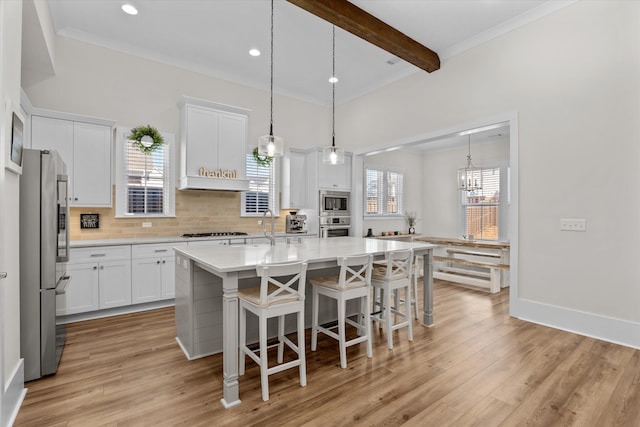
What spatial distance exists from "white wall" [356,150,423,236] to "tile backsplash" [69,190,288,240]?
2.69 metres

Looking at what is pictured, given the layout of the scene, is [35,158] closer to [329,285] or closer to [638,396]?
[329,285]

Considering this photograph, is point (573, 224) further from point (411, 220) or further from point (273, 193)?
point (411, 220)

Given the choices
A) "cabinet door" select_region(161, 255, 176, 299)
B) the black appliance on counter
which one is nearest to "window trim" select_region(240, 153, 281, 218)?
A: the black appliance on counter

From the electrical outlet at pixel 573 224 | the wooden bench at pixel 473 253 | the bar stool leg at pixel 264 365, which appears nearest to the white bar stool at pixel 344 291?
the bar stool leg at pixel 264 365

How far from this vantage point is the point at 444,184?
26.0 ft

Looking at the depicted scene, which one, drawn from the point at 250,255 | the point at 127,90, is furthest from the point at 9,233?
the point at 127,90

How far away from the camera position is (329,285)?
2.80m

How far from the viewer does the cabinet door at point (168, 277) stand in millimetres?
4203

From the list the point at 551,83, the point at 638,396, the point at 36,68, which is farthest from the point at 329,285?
the point at 36,68

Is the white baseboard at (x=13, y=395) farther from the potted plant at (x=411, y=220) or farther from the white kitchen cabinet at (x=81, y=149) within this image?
the potted plant at (x=411, y=220)

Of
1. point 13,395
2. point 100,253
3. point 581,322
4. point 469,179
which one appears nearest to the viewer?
point 13,395

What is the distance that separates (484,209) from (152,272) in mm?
6752

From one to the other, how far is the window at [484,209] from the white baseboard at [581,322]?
133 inches

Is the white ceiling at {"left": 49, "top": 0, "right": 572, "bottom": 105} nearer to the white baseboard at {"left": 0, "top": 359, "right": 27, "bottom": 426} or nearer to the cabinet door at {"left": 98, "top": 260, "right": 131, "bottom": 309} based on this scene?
the cabinet door at {"left": 98, "top": 260, "right": 131, "bottom": 309}
